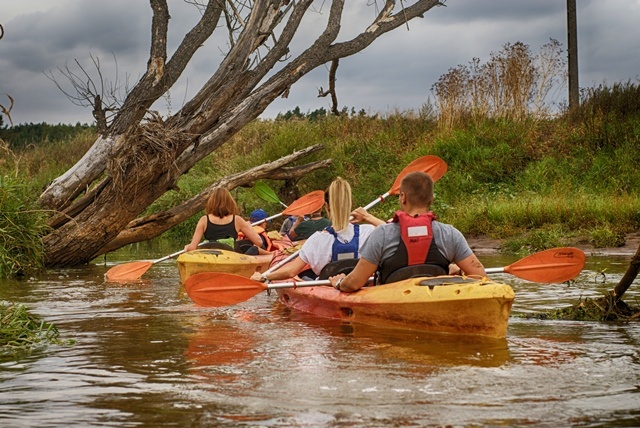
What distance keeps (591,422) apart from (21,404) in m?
2.92

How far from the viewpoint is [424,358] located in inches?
244

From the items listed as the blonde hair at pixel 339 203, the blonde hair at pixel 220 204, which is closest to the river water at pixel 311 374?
the blonde hair at pixel 339 203

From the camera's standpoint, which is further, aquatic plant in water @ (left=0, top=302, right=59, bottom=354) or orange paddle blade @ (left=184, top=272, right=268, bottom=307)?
orange paddle blade @ (left=184, top=272, right=268, bottom=307)

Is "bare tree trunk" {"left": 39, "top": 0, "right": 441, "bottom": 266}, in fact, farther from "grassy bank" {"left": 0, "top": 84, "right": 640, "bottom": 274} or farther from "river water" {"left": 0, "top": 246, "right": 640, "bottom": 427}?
"river water" {"left": 0, "top": 246, "right": 640, "bottom": 427}

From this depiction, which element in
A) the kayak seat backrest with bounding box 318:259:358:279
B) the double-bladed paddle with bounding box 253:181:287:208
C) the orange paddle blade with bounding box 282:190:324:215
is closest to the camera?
the kayak seat backrest with bounding box 318:259:358:279

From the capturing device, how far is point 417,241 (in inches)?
275

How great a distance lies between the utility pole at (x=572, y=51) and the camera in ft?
78.2

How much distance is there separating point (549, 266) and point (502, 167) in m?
13.2

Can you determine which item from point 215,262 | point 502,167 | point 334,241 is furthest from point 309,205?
point 502,167

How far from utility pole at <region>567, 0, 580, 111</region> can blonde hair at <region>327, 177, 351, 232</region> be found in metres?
16.9

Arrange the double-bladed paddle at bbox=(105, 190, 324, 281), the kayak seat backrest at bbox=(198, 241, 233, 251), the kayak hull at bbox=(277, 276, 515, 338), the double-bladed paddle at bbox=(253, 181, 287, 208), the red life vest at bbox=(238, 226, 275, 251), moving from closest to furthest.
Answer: the kayak hull at bbox=(277, 276, 515, 338), the kayak seat backrest at bbox=(198, 241, 233, 251), the double-bladed paddle at bbox=(105, 190, 324, 281), the red life vest at bbox=(238, 226, 275, 251), the double-bladed paddle at bbox=(253, 181, 287, 208)

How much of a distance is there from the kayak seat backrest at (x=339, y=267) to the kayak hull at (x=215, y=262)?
320 centimetres

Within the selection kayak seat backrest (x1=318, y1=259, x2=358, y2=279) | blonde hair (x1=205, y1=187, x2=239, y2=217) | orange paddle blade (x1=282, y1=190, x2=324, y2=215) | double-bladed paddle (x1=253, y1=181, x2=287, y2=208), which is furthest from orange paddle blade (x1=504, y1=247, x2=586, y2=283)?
double-bladed paddle (x1=253, y1=181, x2=287, y2=208)

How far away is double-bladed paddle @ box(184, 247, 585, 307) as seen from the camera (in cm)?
765
